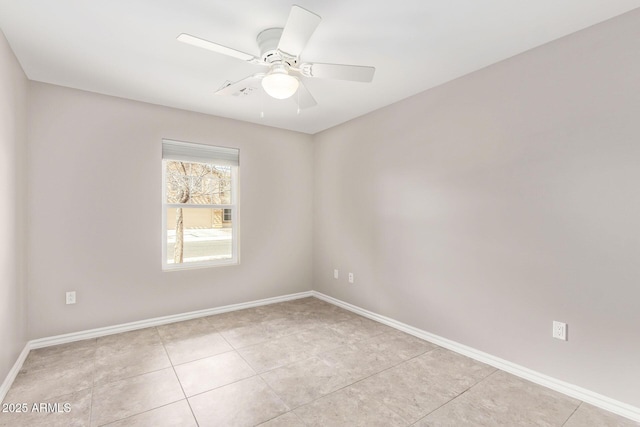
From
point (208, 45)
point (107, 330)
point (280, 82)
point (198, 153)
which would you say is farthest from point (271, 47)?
point (107, 330)

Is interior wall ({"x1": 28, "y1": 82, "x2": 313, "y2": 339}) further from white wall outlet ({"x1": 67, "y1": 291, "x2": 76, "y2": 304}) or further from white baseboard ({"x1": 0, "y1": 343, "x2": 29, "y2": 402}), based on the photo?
white baseboard ({"x1": 0, "y1": 343, "x2": 29, "y2": 402})

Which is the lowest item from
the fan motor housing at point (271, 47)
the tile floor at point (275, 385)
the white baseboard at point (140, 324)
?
the tile floor at point (275, 385)

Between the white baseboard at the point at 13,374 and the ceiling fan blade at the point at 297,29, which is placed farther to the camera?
the white baseboard at the point at 13,374

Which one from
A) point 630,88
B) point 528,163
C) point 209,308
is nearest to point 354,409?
point 528,163

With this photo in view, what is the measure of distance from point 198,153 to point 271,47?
1.94 m

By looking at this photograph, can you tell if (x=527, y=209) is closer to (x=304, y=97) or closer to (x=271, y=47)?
(x=304, y=97)

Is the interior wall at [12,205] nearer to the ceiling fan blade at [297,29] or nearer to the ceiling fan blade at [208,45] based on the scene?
the ceiling fan blade at [208,45]

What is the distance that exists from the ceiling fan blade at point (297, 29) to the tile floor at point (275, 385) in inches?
85.1

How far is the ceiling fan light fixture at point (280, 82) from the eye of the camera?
197cm

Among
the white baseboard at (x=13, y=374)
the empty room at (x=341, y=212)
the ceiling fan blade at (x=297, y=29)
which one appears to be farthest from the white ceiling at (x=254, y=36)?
the white baseboard at (x=13, y=374)

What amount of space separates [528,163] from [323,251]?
8.86 ft

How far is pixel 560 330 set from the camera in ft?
6.93

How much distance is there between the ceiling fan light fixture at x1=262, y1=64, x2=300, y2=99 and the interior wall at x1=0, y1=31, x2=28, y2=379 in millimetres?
1746

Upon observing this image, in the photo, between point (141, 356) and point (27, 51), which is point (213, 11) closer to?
point (27, 51)
